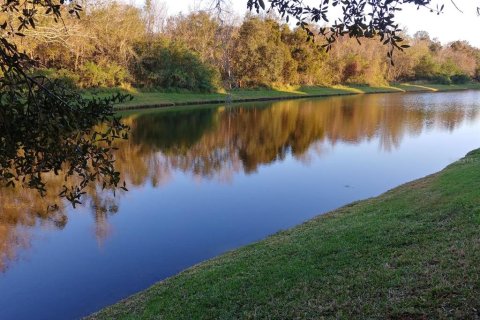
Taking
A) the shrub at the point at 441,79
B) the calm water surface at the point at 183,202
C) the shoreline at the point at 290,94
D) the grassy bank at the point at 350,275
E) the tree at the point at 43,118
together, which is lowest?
the calm water surface at the point at 183,202

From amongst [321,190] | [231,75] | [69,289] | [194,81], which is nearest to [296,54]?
[231,75]

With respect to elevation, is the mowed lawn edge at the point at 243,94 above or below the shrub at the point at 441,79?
below

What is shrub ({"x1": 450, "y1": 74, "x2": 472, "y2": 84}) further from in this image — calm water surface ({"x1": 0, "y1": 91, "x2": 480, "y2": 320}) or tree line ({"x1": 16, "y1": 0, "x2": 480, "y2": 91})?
calm water surface ({"x1": 0, "y1": 91, "x2": 480, "y2": 320})

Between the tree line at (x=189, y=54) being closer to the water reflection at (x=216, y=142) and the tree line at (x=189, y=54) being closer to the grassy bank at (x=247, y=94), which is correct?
the grassy bank at (x=247, y=94)

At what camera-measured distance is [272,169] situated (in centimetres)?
2012

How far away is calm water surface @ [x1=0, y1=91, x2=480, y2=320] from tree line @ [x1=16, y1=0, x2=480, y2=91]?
944 cm

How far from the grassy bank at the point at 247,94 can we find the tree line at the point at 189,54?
77.4 inches

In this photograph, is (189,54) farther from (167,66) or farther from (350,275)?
(350,275)

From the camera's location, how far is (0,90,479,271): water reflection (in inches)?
539

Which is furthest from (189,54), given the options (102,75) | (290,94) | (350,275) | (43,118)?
(43,118)

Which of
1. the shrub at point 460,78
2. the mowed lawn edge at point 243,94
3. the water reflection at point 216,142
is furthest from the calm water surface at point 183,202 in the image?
the shrub at point 460,78

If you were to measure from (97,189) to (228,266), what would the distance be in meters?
9.22

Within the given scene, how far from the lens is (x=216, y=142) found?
2744 cm

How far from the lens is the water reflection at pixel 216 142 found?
13.7 meters
